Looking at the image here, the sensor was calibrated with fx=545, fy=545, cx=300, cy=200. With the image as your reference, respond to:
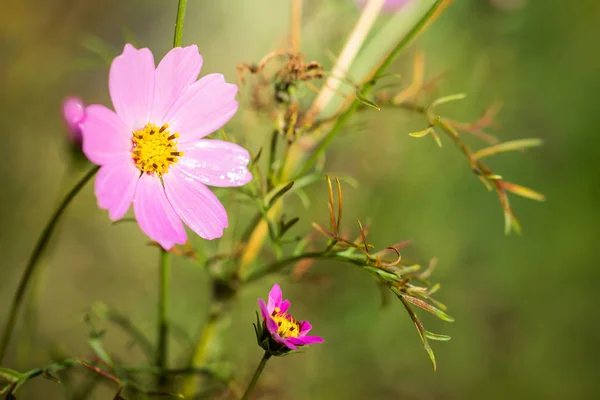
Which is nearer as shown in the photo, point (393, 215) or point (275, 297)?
point (275, 297)

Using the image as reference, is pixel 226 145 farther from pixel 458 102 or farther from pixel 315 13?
pixel 458 102

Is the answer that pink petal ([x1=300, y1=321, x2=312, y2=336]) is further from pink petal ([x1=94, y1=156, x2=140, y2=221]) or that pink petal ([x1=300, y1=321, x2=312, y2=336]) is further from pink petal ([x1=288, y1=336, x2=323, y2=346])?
pink petal ([x1=94, y1=156, x2=140, y2=221])

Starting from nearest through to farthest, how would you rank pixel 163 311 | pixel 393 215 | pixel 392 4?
pixel 163 311 → pixel 392 4 → pixel 393 215

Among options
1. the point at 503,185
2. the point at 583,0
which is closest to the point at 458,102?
the point at 583,0

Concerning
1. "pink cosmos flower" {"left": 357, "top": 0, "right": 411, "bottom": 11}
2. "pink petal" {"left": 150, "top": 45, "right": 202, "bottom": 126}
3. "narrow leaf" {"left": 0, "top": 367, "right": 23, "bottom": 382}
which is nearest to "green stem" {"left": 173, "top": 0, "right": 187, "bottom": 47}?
"pink petal" {"left": 150, "top": 45, "right": 202, "bottom": 126}

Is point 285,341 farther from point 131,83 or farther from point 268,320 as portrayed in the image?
point 131,83

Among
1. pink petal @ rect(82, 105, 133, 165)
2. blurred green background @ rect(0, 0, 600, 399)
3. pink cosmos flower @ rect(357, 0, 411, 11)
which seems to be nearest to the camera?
pink petal @ rect(82, 105, 133, 165)

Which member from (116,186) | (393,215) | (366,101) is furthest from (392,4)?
(116,186)

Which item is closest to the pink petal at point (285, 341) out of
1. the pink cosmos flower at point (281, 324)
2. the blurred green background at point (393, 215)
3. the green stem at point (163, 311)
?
the pink cosmos flower at point (281, 324)

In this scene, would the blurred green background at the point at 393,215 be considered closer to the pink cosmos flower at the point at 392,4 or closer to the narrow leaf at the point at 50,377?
the pink cosmos flower at the point at 392,4
